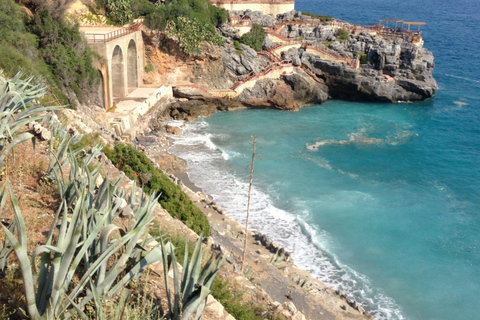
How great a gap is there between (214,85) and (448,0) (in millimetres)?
164082

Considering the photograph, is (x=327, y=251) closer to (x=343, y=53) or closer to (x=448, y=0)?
(x=343, y=53)

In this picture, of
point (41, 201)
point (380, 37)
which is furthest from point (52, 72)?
point (380, 37)

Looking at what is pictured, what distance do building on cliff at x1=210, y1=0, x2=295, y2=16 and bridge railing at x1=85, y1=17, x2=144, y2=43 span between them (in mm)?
16830

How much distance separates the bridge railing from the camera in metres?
29.5

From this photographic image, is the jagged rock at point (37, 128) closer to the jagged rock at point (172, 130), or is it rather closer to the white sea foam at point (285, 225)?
the white sea foam at point (285, 225)

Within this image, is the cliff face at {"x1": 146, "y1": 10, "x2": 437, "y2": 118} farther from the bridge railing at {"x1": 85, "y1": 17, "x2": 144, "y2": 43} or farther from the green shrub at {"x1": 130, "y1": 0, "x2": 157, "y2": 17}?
the green shrub at {"x1": 130, "y1": 0, "x2": 157, "y2": 17}

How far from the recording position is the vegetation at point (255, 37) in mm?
45656

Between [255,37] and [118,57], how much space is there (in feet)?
59.8

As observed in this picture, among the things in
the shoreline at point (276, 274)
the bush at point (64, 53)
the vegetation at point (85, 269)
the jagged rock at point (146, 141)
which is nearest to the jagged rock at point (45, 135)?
the vegetation at point (85, 269)

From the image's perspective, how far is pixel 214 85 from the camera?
134 feet

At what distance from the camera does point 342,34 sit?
168 ft

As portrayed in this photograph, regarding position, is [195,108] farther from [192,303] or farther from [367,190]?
[192,303]

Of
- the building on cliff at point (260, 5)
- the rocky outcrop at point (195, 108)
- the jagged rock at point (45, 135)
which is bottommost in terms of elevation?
the rocky outcrop at point (195, 108)

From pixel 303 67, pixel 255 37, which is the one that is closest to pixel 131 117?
pixel 255 37
